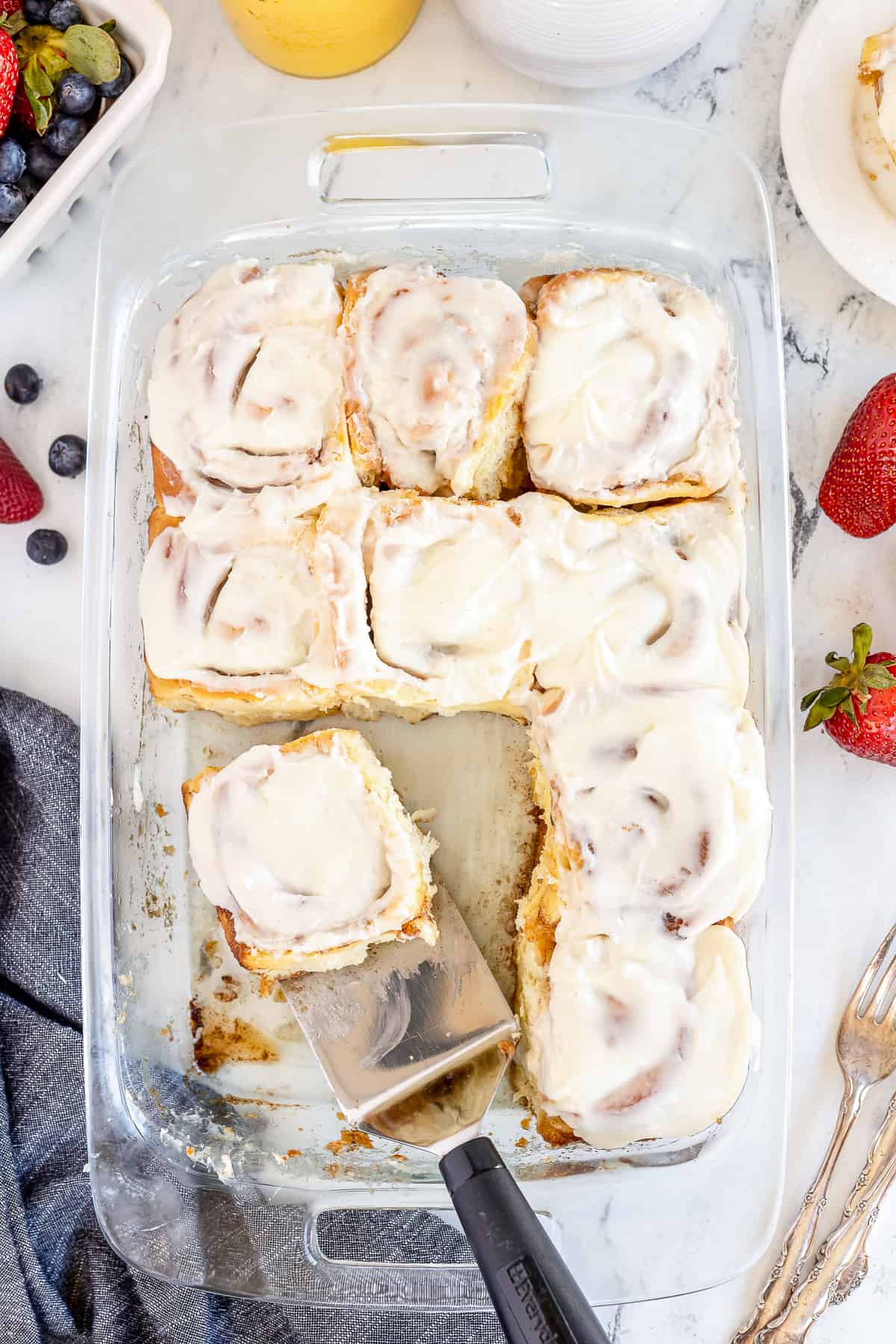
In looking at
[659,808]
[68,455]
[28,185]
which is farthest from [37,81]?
[659,808]

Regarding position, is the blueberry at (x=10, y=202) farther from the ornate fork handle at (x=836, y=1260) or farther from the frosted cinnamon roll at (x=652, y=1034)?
the ornate fork handle at (x=836, y=1260)

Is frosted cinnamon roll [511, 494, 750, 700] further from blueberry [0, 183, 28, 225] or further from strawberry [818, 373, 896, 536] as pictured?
blueberry [0, 183, 28, 225]

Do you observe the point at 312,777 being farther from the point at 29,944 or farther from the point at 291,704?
the point at 29,944

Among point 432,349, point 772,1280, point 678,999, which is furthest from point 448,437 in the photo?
point 772,1280

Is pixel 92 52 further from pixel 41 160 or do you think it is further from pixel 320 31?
pixel 320 31

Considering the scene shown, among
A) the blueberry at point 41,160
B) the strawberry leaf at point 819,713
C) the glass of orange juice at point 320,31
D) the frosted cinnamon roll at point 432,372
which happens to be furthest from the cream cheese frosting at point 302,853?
the glass of orange juice at point 320,31
